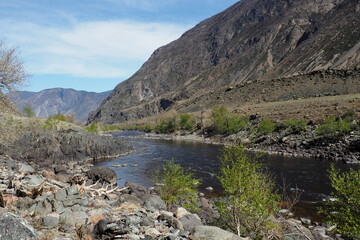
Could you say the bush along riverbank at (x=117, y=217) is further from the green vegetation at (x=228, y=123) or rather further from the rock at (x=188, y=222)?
the green vegetation at (x=228, y=123)

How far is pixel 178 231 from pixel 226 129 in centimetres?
5469

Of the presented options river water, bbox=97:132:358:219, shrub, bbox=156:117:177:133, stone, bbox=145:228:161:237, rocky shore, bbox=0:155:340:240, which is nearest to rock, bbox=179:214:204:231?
rocky shore, bbox=0:155:340:240

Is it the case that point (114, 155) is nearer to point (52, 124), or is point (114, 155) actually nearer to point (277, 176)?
point (52, 124)

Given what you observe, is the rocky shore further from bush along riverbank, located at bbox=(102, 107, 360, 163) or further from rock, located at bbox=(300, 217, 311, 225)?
bush along riverbank, located at bbox=(102, 107, 360, 163)

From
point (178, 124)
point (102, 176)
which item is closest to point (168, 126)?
point (178, 124)

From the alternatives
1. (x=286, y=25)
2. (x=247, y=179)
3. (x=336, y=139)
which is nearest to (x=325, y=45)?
(x=286, y=25)

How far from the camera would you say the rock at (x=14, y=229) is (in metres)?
5.48

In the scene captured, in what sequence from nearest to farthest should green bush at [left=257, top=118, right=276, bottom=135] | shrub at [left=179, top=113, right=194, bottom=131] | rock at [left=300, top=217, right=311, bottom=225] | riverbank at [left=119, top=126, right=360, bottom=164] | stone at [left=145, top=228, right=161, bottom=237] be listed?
stone at [left=145, top=228, right=161, bottom=237]
rock at [left=300, top=217, right=311, bottom=225]
riverbank at [left=119, top=126, right=360, bottom=164]
green bush at [left=257, top=118, right=276, bottom=135]
shrub at [left=179, top=113, right=194, bottom=131]

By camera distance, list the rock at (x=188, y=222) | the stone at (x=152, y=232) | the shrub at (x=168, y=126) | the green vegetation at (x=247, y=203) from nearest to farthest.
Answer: the stone at (x=152, y=232) → the rock at (x=188, y=222) → the green vegetation at (x=247, y=203) → the shrub at (x=168, y=126)

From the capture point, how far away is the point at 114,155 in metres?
40.9

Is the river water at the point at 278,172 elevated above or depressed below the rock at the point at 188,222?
below

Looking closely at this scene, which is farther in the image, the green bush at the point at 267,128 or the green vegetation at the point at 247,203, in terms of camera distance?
the green bush at the point at 267,128

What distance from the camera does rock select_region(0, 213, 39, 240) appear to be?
5.48 m

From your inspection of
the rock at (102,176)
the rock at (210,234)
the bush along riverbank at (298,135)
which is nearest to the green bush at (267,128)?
the bush along riverbank at (298,135)
